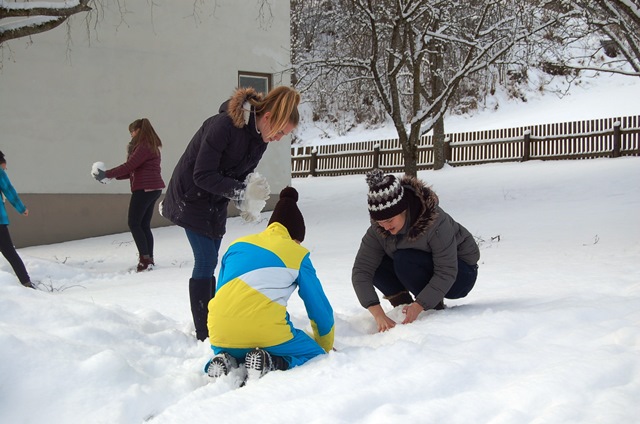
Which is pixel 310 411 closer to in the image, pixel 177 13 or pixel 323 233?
pixel 323 233

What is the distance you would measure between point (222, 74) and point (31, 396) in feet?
33.4

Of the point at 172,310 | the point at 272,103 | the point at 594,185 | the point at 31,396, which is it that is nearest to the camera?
the point at 31,396

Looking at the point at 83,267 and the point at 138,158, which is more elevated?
the point at 138,158

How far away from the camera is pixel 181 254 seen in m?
8.74

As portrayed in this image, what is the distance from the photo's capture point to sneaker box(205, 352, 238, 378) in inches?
112

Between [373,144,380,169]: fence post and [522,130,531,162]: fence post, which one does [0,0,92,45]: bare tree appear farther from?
[373,144,380,169]: fence post

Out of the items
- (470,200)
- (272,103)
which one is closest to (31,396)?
(272,103)

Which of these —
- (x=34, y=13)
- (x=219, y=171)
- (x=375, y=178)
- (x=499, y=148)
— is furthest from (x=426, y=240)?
(x=499, y=148)

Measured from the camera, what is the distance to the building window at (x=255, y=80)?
1245 cm

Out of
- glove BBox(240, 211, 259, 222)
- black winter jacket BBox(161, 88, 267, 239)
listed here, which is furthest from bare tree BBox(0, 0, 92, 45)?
glove BBox(240, 211, 259, 222)

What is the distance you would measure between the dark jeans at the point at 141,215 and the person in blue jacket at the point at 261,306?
167 inches

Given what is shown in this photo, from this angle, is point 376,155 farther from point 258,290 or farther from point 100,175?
point 258,290

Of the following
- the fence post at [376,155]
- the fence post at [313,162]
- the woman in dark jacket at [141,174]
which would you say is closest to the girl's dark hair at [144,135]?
the woman in dark jacket at [141,174]

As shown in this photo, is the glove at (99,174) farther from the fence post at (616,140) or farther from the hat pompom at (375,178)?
the fence post at (616,140)
